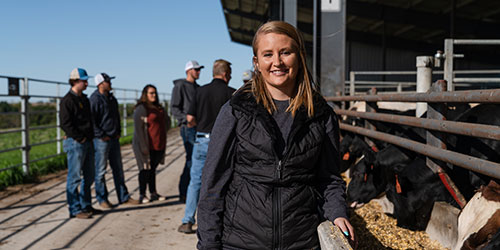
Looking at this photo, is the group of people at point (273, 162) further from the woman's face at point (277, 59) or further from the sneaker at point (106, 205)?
the sneaker at point (106, 205)

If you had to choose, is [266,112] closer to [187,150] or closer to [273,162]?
[273,162]

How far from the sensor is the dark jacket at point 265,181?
1.84 metres

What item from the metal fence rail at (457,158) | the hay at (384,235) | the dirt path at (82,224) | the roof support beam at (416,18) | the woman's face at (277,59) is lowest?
the dirt path at (82,224)

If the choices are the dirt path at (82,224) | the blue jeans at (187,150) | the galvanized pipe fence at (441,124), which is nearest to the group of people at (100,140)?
the dirt path at (82,224)

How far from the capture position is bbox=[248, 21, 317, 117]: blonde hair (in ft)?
6.32

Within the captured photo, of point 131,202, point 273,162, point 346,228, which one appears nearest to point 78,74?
point 131,202

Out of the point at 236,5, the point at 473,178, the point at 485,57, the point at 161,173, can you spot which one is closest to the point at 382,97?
the point at 473,178

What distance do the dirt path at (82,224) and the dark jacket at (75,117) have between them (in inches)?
39.5

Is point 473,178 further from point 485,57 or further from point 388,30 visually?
point 485,57

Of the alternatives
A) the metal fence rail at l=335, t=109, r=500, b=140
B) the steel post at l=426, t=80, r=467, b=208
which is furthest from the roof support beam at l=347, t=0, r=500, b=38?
the steel post at l=426, t=80, r=467, b=208

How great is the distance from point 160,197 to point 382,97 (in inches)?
131

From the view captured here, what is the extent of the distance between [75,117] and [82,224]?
1250mm

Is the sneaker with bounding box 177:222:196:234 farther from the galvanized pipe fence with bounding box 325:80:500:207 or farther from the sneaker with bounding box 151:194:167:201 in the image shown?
the galvanized pipe fence with bounding box 325:80:500:207

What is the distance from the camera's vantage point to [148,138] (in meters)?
6.48
